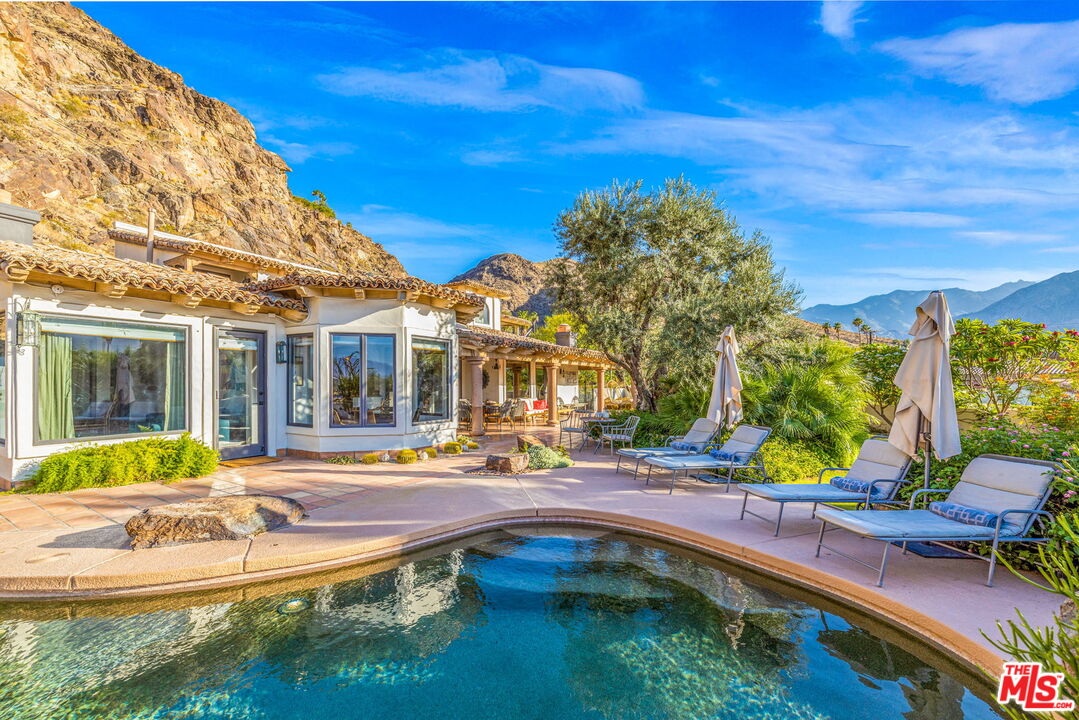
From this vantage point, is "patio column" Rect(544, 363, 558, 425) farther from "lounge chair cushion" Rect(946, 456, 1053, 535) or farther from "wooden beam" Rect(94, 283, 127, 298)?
"lounge chair cushion" Rect(946, 456, 1053, 535)

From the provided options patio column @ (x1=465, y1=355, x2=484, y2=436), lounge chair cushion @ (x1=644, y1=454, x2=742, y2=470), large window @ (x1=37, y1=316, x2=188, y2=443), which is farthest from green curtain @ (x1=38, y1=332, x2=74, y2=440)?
lounge chair cushion @ (x1=644, y1=454, x2=742, y2=470)

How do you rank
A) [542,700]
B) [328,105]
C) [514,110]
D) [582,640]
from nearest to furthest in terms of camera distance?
[542,700] → [582,640] → [514,110] → [328,105]

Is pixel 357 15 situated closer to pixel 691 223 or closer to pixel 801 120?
pixel 691 223

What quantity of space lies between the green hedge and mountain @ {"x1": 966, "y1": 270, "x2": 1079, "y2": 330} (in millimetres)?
210020

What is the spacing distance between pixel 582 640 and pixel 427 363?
7622 mm

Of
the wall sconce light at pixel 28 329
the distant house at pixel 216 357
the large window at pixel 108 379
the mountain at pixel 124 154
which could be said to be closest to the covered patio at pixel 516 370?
the distant house at pixel 216 357

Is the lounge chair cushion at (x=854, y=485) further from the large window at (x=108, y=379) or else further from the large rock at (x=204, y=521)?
the large window at (x=108, y=379)

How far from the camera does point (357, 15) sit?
11.5 meters

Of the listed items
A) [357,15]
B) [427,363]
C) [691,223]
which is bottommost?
[427,363]

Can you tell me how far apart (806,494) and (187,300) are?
936 cm

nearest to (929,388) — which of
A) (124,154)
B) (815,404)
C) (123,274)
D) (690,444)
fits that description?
(690,444)

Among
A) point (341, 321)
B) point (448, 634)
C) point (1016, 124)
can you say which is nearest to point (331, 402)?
point (341, 321)

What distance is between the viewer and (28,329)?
6789 millimetres

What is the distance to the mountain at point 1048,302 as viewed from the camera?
16225cm
